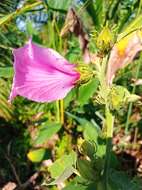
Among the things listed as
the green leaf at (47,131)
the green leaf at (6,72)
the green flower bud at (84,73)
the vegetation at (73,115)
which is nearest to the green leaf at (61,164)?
the vegetation at (73,115)

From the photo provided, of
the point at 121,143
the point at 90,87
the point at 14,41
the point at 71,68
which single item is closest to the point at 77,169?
the point at 71,68

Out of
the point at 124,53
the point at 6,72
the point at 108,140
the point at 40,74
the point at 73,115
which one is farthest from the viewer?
the point at 73,115

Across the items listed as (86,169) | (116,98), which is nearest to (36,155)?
(86,169)

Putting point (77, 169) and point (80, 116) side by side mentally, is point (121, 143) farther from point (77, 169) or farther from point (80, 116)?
point (77, 169)

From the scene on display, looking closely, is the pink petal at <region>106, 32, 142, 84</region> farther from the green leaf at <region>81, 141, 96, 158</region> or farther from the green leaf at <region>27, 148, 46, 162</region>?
the green leaf at <region>27, 148, 46, 162</region>

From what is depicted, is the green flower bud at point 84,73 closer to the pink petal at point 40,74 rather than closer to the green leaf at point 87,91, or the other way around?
the pink petal at point 40,74

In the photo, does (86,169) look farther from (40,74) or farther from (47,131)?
(47,131)
